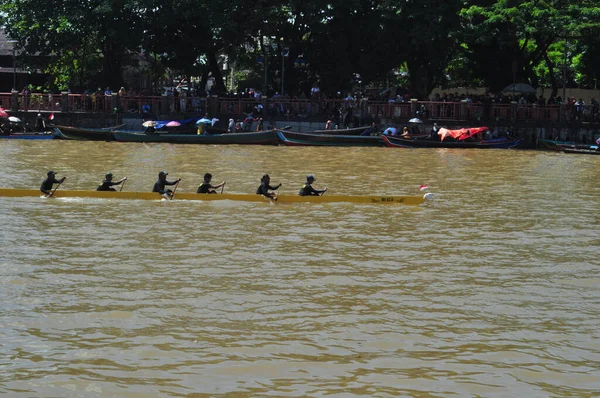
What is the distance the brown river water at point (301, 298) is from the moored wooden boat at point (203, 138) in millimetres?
14694

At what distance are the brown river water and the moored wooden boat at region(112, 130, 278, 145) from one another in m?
14.7

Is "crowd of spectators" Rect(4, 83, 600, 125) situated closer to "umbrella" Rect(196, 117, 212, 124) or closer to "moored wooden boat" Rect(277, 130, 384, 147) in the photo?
"moored wooden boat" Rect(277, 130, 384, 147)

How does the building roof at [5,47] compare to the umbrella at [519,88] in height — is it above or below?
above

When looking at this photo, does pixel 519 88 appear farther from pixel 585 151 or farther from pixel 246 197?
pixel 246 197

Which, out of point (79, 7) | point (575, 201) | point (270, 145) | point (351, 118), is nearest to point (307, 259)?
point (575, 201)

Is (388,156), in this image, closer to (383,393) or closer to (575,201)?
(575,201)

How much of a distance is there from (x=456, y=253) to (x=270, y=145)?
23003 mm

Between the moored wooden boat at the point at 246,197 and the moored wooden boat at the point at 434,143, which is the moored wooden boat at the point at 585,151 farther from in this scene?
the moored wooden boat at the point at 246,197

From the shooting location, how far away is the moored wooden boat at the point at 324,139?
37.8 meters

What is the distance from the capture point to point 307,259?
49.0 feet

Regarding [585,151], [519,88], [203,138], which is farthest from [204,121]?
[585,151]

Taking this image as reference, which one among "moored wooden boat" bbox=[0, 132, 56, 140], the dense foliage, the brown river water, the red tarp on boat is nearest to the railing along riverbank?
the dense foliage

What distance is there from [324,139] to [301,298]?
84.7 ft

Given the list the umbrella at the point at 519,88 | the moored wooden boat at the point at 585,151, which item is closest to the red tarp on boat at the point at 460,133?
the umbrella at the point at 519,88
